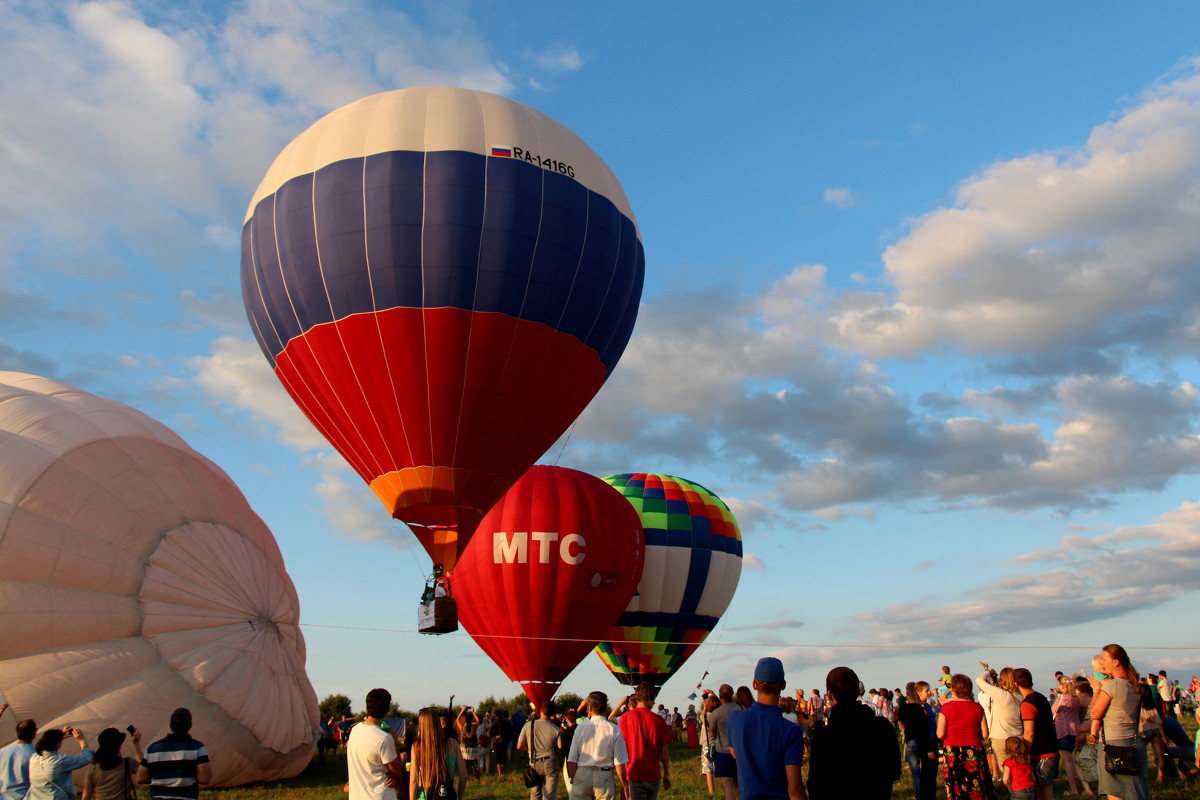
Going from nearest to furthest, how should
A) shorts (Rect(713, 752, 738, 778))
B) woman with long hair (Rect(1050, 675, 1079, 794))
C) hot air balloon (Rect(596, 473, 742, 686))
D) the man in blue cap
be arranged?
the man in blue cap → shorts (Rect(713, 752, 738, 778)) → woman with long hair (Rect(1050, 675, 1079, 794)) → hot air balloon (Rect(596, 473, 742, 686))

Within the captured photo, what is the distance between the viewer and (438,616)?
15477 millimetres

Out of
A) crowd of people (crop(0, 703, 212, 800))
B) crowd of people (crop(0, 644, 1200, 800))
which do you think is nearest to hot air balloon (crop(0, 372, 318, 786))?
crowd of people (crop(0, 644, 1200, 800))

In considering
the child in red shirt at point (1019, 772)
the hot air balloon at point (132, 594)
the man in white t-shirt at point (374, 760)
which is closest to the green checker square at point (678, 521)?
the hot air balloon at point (132, 594)

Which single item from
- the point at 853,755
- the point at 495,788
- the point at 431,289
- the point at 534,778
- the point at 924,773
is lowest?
the point at 495,788

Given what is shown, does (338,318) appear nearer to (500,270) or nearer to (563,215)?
(500,270)

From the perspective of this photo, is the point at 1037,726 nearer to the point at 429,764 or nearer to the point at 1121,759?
the point at 1121,759

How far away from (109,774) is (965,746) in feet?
19.7

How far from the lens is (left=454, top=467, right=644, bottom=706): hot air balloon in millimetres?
21688

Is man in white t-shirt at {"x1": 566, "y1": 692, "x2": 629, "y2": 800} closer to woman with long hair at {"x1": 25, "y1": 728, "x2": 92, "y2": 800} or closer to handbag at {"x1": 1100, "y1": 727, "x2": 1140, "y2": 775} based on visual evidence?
handbag at {"x1": 1100, "y1": 727, "x2": 1140, "y2": 775}

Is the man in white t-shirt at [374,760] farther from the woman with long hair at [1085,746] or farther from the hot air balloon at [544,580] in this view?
the hot air balloon at [544,580]

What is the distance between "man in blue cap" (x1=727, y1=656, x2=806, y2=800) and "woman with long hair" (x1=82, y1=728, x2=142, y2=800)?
4.35m

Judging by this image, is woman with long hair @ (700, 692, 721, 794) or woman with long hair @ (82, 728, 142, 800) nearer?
woman with long hair @ (82, 728, 142, 800)

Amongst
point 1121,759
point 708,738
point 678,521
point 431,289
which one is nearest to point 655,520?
point 678,521

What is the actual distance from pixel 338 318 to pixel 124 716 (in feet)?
20.9
